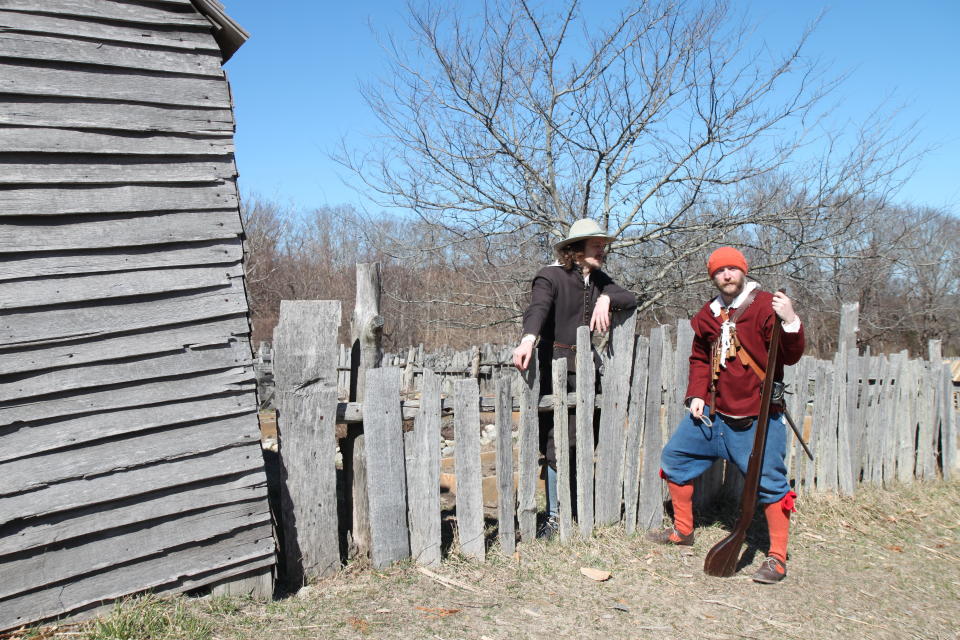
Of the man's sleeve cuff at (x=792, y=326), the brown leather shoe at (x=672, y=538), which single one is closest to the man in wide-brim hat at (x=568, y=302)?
the brown leather shoe at (x=672, y=538)

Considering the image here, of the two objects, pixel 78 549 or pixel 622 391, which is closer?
pixel 78 549

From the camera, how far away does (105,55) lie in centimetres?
324

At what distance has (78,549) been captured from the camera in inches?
117

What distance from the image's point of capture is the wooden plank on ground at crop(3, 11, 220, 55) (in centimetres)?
308

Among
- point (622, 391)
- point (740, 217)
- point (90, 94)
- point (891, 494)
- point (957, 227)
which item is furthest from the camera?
point (957, 227)

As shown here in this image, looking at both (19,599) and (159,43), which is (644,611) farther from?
(159,43)

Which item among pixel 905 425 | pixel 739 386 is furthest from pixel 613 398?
pixel 905 425

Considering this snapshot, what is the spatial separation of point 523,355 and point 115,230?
2.14 m

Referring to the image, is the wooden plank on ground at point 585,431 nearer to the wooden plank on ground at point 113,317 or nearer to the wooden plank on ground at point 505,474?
the wooden plank on ground at point 505,474

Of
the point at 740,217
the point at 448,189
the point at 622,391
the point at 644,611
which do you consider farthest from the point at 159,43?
the point at 740,217

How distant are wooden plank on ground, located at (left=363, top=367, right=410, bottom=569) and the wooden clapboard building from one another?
0.56 meters

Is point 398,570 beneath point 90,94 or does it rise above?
beneath

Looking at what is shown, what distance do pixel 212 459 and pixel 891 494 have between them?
5751mm

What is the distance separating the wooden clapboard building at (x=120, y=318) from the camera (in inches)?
115
